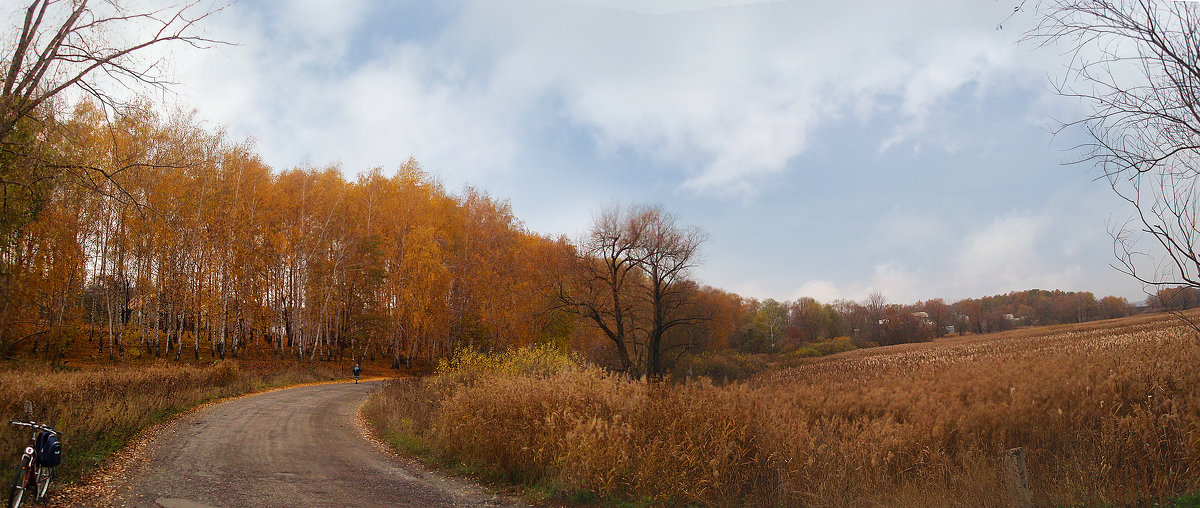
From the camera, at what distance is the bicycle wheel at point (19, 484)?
21.4ft

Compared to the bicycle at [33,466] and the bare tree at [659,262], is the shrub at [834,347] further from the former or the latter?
the bicycle at [33,466]

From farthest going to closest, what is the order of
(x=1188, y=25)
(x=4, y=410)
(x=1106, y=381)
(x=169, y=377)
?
(x=169, y=377)
(x=1106, y=381)
(x=4, y=410)
(x=1188, y=25)

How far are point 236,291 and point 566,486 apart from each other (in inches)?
1281

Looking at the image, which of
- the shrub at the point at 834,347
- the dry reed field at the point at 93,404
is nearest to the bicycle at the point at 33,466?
the dry reed field at the point at 93,404

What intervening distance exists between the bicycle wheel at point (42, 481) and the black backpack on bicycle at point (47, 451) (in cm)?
40

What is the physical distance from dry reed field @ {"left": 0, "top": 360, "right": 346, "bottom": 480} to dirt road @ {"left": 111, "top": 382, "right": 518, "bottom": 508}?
2.17 feet

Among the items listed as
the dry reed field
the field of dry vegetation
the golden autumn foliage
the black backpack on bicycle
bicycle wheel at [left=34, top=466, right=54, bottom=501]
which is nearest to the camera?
the black backpack on bicycle

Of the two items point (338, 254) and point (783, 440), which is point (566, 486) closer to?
point (783, 440)

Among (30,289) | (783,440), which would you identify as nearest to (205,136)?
(30,289)

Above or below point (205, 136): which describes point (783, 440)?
below

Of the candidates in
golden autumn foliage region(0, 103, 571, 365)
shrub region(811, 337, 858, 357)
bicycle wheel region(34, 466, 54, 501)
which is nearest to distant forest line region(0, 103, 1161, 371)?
golden autumn foliage region(0, 103, 571, 365)

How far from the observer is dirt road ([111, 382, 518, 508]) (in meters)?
8.30

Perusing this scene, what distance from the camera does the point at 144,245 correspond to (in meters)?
29.2

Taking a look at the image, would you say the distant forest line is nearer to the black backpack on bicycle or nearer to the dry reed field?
the dry reed field
